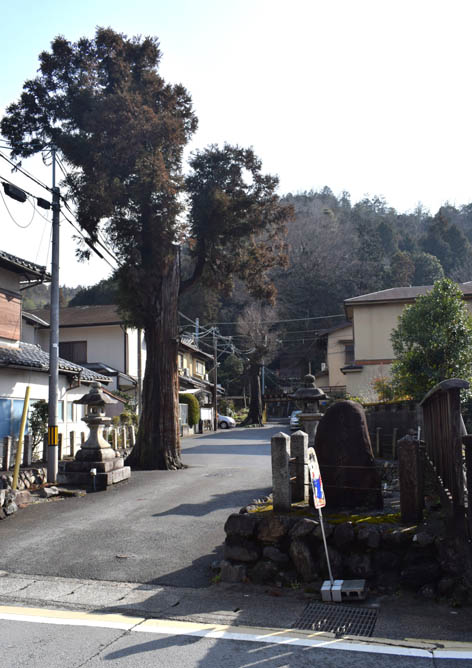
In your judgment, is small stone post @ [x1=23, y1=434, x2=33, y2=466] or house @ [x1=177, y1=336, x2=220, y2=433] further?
house @ [x1=177, y1=336, x2=220, y2=433]

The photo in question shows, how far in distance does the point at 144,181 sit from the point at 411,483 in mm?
13144

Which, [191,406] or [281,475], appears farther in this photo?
[191,406]

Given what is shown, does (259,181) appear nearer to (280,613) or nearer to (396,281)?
(280,613)

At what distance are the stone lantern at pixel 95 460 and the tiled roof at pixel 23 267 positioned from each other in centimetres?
562

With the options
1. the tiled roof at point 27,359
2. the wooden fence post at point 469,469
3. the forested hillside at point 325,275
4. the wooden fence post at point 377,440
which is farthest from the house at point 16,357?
the forested hillside at point 325,275

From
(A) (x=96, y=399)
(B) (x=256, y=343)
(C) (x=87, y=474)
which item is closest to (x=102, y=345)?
(A) (x=96, y=399)

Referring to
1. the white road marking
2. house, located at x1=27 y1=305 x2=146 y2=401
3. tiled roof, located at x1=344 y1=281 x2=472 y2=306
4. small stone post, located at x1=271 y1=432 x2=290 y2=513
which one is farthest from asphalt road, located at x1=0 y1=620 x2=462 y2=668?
tiled roof, located at x1=344 y1=281 x2=472 y2=306

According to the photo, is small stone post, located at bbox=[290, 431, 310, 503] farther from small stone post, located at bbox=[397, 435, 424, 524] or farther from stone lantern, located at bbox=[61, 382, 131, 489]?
stone lantern, located at bbox=[61, 382, 131, 489]

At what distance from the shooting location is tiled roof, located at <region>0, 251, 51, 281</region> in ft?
58.9

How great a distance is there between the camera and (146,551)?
8.56m

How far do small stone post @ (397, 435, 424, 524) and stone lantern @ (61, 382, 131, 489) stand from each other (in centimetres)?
886

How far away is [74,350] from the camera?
37.3m

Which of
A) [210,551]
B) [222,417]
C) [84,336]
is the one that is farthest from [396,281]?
[210,551]

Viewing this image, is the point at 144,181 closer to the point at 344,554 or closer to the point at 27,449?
the point at 27,449
